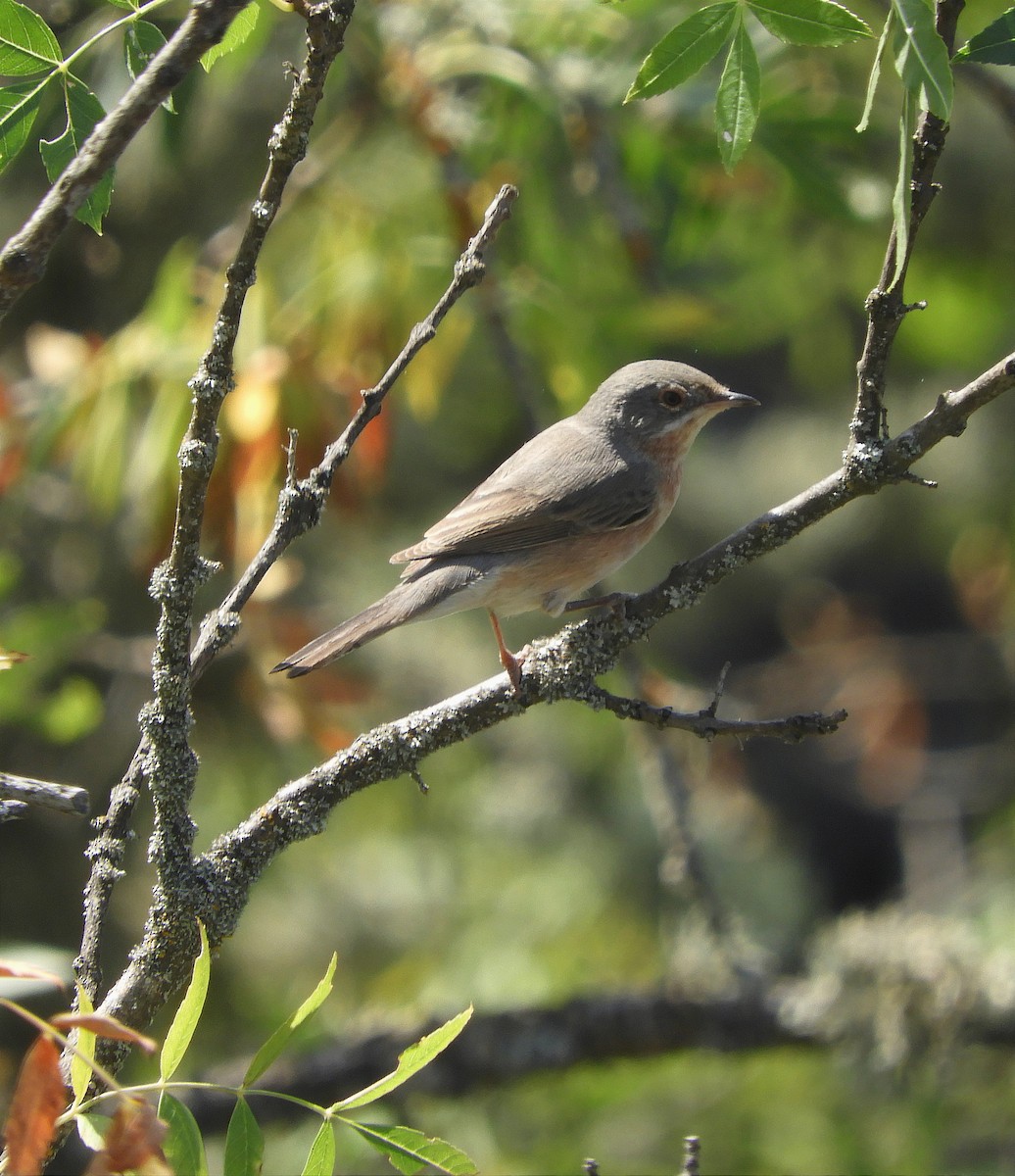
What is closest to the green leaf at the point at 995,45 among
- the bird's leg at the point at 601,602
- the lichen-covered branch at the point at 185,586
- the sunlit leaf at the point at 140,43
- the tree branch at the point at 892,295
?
the tree branch at the point at 892,295

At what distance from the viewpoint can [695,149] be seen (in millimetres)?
4203

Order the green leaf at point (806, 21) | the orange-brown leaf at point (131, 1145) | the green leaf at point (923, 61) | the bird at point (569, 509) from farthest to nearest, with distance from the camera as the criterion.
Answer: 1. the bird at point (569, 509)
2. the green leaf at point (806, 21)
3. the green leaf at point (923, 61)
4. the orange-brown leaf at point (131, 1145)

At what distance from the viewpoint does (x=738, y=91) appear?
1.81 m

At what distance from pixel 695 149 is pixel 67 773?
363cm

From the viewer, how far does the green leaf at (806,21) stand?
69.9 inches

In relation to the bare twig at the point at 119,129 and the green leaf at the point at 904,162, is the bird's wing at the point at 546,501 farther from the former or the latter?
the green leaf at the point at 904,162

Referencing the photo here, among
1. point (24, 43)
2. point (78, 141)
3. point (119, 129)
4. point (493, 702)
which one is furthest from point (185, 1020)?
point (24, 43)

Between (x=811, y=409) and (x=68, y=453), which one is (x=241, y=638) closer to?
(x=68, y=453)

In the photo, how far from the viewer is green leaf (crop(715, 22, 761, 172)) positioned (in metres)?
1.81

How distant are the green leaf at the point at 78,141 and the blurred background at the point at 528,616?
38cm

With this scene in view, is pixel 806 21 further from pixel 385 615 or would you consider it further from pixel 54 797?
pixel 385 615

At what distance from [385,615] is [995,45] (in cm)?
199

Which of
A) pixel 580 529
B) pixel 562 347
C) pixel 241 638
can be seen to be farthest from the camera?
pixel 241 638

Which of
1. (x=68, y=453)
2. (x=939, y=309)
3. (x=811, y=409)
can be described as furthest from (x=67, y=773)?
(x=811, y=409)
